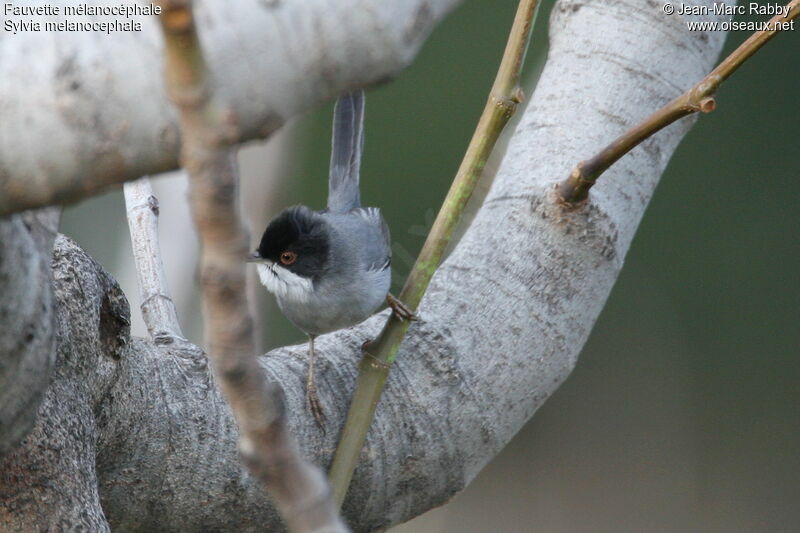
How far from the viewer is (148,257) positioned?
1722 millimetres

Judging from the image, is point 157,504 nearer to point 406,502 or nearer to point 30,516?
point 30,516

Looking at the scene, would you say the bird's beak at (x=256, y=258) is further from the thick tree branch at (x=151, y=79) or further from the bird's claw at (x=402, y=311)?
the thick tree branch at (x=151, y=79)

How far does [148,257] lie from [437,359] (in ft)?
2.01

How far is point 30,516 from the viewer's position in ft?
3.41

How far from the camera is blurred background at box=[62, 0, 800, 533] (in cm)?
444

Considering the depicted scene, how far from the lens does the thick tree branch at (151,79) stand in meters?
Answer: 0.59

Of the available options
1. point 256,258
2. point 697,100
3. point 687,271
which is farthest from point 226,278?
point 687,271

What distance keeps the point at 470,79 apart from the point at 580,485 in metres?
→ 2.27

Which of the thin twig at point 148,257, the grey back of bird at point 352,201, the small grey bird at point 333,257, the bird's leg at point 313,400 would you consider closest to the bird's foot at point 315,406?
the bird's leg at point 313,400

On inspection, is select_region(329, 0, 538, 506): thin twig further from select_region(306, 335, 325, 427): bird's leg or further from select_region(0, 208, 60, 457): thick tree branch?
select_region(0, 208, 60, 457): thick tree branch

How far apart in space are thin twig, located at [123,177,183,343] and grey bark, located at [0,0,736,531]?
0.68ft

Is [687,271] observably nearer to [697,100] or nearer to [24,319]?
[697,100]

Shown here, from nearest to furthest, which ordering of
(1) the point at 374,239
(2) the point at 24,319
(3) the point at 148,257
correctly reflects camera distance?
(2) the point at 24,319 < (3) the point at 148,257 < (1) the point at 374,239

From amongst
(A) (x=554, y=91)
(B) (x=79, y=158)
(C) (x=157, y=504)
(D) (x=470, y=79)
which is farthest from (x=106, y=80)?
(D) (x=470, y=79)
